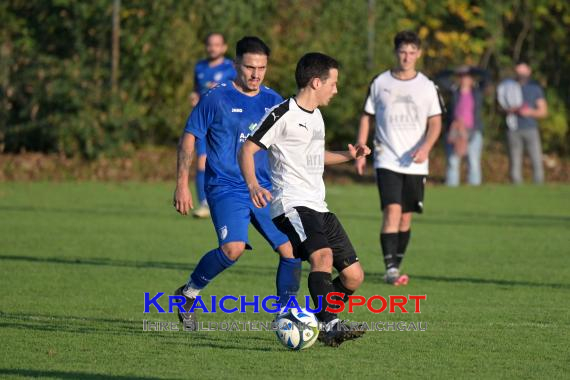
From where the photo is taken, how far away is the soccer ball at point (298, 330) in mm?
7137

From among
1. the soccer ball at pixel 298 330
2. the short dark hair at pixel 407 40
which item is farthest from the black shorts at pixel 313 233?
the short dark hair at pixel 407 40

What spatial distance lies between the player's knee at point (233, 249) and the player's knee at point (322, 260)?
2.17ft

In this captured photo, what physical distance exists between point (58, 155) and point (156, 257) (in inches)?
443

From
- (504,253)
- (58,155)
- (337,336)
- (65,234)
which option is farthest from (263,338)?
(58,155)

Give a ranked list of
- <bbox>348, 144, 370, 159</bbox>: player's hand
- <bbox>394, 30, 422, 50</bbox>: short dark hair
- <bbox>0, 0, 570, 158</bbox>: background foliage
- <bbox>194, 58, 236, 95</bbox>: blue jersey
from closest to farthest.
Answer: <bbox>348, 144, 370, 159</bbox>: player's hand < <bbox>394, 30, 422, 50</bbox>: short dark hair < <bbox>194, 58, 236, 95</bbox>: blue jersey < <bbox>0, 0, 570, 158</bbox>: background foliage

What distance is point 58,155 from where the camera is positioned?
905 inches

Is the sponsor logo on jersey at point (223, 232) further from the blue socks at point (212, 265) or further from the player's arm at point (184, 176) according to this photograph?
the player's arm at point (184, 176)

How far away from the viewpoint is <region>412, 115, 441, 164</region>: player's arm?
1062 cm

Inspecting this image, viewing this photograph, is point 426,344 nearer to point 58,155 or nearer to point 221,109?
point 221,109

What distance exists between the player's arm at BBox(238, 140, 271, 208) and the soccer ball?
705 millimetres

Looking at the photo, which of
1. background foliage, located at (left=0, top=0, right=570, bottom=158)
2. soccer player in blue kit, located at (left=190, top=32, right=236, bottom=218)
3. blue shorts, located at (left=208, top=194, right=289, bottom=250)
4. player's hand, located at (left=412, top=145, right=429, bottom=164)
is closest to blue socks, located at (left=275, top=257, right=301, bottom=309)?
blue shorts, located at (left=208, top=194, right=289, bottom=250)

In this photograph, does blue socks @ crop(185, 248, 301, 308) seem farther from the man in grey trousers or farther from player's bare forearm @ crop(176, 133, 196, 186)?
the man in grey trousers

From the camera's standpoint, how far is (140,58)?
23.3 meters

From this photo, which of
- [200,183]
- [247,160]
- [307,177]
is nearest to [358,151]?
[307,177]
